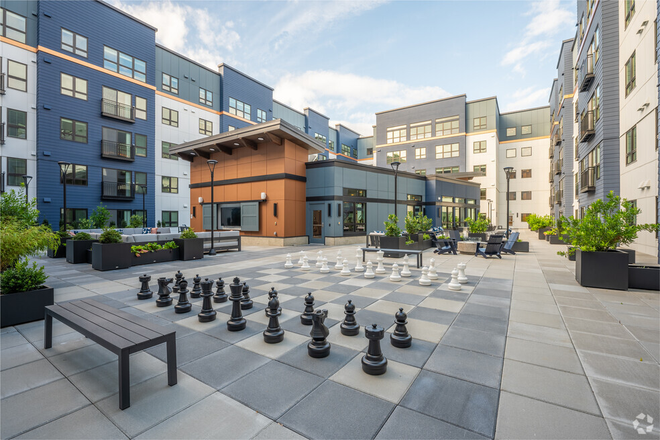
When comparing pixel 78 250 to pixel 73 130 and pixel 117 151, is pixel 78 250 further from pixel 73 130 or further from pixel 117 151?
pixel 117 151

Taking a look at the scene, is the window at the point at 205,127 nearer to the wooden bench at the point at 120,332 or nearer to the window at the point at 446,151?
the window at the point at 446,151

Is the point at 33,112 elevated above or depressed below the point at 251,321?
above

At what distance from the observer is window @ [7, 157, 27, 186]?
19.3 m

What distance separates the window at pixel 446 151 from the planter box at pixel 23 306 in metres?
42.5

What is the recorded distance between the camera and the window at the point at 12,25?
759 inches

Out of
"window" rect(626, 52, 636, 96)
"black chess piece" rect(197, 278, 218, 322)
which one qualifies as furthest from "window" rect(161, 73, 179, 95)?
"window" rect(626, 52, 636, 96)

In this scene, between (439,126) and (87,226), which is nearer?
(87,226)

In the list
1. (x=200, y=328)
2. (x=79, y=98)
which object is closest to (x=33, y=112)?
(x=79, y=98)

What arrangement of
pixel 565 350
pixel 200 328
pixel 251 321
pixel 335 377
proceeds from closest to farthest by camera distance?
pixel 335 377
pixel 565 350
pixel 200 328
pixel 251 321

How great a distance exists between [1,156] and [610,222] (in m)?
31.0

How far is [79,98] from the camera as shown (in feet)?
72.9

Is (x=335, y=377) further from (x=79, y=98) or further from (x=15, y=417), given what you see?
(x=79, y=98)

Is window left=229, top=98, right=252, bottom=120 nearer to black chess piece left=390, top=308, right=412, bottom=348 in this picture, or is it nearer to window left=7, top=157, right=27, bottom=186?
window left=7, top=157, right=27, bottom=186

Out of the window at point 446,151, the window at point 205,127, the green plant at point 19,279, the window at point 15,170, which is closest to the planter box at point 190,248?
the green plant at point 19,279
